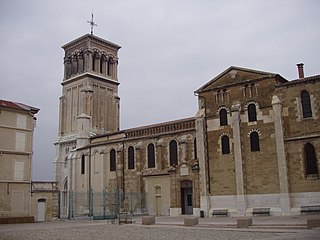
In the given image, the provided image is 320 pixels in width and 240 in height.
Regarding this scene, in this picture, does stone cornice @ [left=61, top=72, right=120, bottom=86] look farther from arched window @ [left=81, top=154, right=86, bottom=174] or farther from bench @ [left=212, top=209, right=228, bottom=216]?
bench @ [left=212, top=209, right=228, bottom=216]

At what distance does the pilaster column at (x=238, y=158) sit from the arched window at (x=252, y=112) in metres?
0.89

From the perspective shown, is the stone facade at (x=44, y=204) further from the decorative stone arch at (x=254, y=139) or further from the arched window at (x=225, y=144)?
the decorative stone arch at (x=254, y=139)

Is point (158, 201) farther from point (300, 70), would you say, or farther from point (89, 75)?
point (89, 75)

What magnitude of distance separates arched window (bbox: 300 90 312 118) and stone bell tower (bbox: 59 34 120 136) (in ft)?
112

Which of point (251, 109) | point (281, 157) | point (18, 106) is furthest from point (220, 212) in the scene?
point (18, 106)

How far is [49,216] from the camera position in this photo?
120ft

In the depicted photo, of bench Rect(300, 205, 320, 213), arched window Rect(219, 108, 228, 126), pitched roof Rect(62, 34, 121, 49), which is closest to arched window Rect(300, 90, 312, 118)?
arched window Rect(219, 108, 228, 126)

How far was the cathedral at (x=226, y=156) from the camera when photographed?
29.7m

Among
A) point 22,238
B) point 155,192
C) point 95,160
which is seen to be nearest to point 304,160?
point 155,192

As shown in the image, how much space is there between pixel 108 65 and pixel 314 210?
43965 mm

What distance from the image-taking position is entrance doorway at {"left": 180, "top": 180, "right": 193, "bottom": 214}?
36.6 m

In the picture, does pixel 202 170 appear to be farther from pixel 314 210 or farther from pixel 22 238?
pixel 22 238

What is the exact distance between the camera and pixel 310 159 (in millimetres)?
29344

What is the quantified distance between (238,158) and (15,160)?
19052 mm
